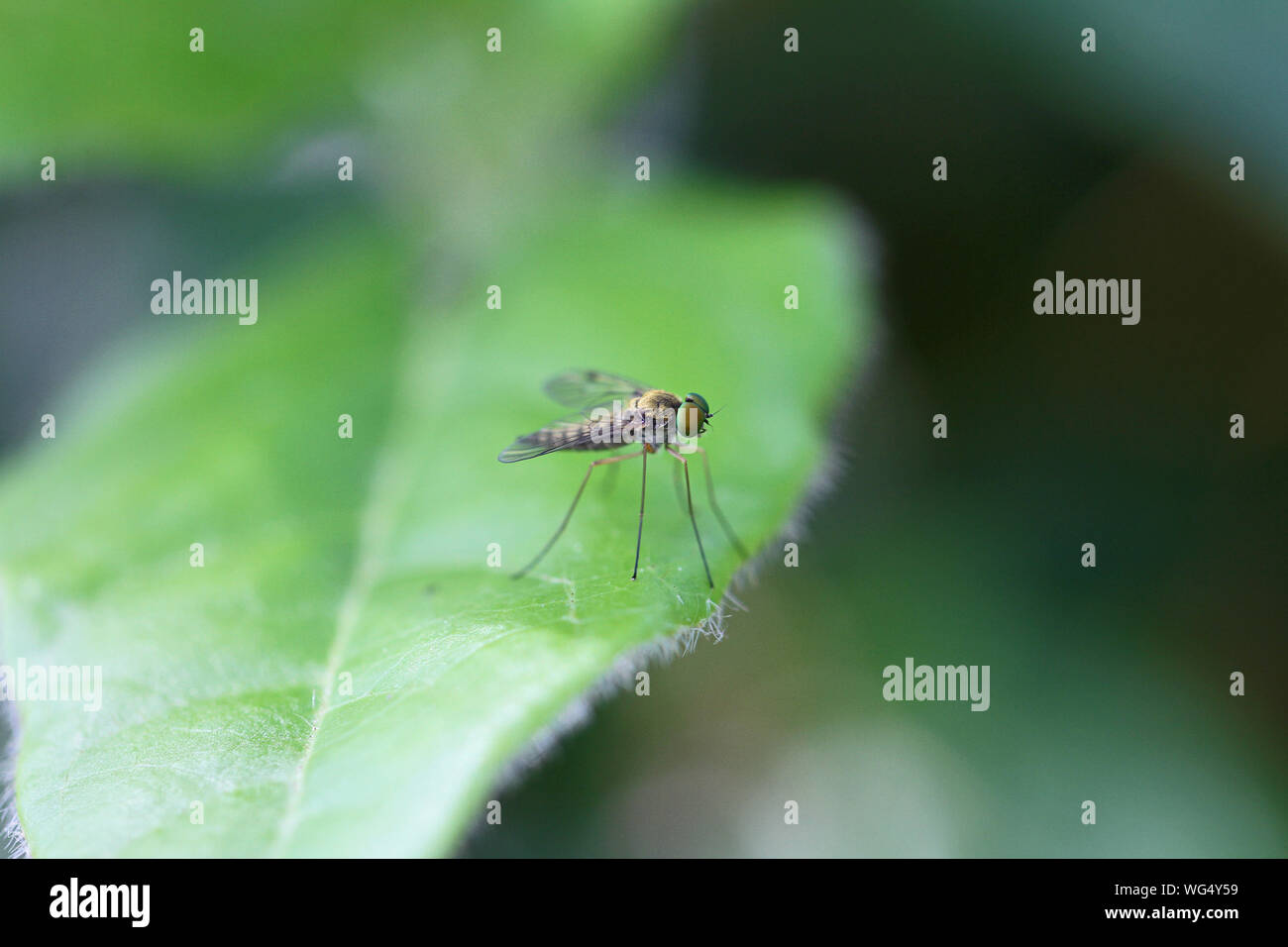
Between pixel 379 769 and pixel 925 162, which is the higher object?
pixel 925 162

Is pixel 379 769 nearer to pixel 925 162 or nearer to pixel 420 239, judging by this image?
pixel 420 239

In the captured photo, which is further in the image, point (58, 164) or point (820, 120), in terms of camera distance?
point (820, 120)

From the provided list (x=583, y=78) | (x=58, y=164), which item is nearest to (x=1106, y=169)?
(x=583, y=78)
